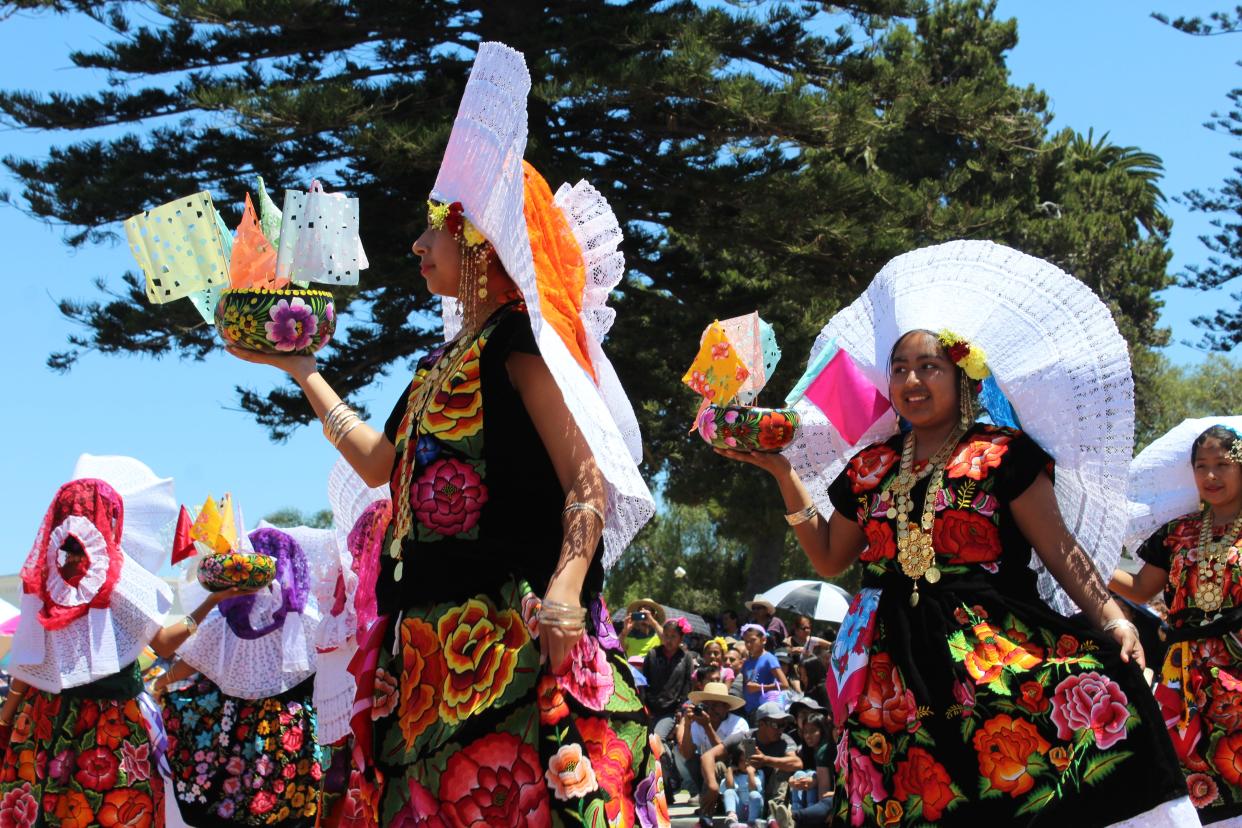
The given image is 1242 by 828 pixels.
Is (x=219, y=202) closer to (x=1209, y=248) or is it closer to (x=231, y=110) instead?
(x=231, y=110)

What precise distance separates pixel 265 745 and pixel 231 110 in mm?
7559

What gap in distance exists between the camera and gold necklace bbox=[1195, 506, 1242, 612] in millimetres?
5781

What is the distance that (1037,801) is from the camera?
3877 millimetres

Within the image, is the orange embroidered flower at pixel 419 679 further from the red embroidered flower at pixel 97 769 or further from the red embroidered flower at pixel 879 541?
the red embroidered flower at pixel 97 769

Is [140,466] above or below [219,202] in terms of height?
below

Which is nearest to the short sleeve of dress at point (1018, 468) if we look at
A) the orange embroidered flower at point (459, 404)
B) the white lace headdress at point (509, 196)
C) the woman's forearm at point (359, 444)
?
the white lace headdress at point (509, 196)

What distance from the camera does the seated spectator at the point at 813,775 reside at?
8219 mm

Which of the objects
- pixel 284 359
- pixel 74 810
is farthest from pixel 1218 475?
pixel 74 810

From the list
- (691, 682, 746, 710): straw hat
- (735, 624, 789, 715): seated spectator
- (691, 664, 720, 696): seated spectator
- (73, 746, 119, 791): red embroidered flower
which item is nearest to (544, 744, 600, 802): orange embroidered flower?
(73, 746, 119, 791): red embroidered flower

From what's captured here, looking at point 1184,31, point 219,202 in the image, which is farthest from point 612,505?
point 1184,31

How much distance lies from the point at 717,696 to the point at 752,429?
6666mm

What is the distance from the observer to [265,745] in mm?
8039

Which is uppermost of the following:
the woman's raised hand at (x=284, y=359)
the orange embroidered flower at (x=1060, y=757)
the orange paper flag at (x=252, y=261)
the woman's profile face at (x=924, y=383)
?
the orange paper flag at (x=252, y=261)

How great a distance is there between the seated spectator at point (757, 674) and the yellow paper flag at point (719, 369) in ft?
25.4
